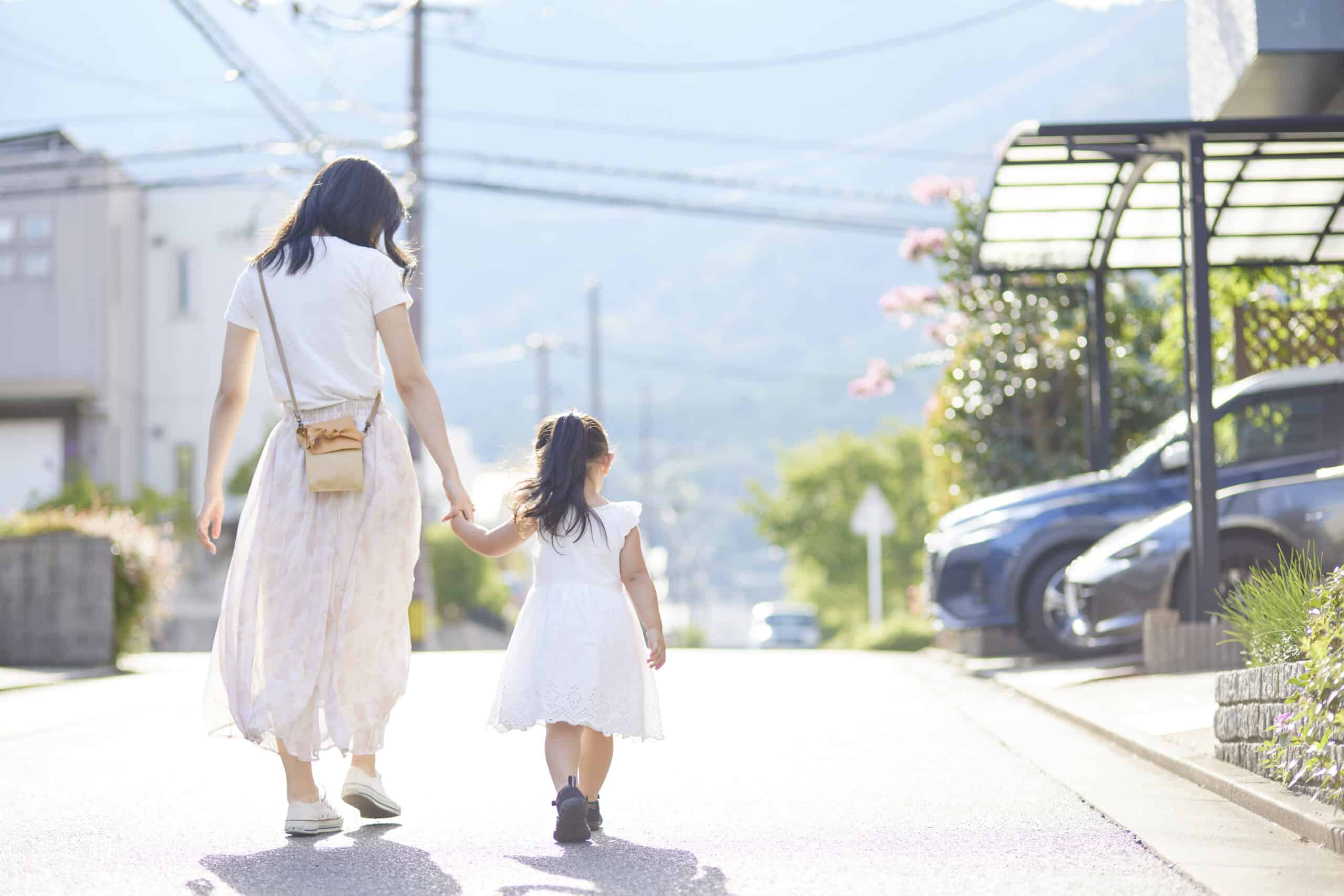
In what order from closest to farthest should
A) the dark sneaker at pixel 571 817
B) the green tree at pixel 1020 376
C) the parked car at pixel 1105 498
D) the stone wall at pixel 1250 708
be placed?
1. the dark sneaker at pixel 571 817
2. the stone wall at pixel 1250 708
3. the parked car at pixel 1105 498
4. the green tree at pixel 1020 376

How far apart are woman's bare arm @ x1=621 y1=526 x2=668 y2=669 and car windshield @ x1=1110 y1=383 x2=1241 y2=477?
711 cm

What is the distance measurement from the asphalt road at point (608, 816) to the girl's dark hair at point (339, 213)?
183cm

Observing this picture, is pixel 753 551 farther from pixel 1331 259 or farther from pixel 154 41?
pixel 1331 259

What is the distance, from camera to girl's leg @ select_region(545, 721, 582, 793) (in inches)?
214

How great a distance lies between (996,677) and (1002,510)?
1.36 m

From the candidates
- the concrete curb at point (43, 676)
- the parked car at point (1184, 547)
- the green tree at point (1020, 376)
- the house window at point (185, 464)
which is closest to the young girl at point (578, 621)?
the parked car at point (1184, 547)

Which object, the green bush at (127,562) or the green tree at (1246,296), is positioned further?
the green bush at (127,562)

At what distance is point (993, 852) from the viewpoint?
517cm

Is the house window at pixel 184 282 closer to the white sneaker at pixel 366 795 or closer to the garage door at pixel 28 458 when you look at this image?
the garage door at pixel 28 458

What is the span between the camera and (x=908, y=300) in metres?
19.3

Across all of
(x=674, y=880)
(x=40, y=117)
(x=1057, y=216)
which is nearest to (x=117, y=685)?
(x=1057, y=216)

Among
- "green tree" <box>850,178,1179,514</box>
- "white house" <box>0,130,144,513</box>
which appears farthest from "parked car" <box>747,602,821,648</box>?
"green tree" <box>850,178,1179,514</box>

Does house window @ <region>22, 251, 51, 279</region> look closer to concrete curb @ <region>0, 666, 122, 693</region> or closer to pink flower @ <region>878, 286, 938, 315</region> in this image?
pink flower @ <region>878, 286, 938, 315</region>

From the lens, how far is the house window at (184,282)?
3597 cm
